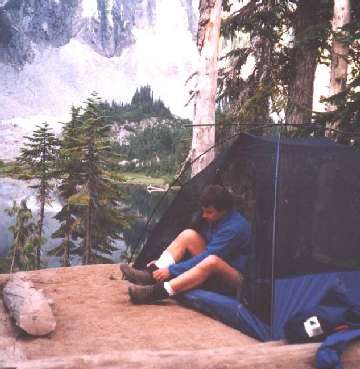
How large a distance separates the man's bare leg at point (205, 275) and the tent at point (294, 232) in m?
0.14

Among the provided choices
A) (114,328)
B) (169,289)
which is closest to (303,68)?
(169,289)

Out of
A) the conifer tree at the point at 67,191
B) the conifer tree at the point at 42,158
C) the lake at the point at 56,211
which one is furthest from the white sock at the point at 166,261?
the conifer tree at the point at 42,158

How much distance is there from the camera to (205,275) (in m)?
5.91

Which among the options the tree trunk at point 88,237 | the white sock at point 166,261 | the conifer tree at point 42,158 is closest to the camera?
the white sock at point 166,261

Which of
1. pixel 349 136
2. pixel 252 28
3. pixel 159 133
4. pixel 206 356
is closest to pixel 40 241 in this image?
pixel 252 28

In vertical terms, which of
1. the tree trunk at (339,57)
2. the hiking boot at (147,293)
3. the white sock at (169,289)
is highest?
the tree trunk at (339,57)

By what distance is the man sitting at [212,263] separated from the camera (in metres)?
5.86

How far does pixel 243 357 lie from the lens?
4.26m

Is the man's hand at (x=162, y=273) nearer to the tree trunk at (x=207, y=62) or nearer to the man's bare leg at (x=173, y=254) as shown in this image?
the man's bare leg at (x=173, y=254)

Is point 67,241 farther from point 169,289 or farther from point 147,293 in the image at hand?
point 169,289

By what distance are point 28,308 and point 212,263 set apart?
1.91m

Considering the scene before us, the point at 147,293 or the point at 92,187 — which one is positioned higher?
the point at 147,293

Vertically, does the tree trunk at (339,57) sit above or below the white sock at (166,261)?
above

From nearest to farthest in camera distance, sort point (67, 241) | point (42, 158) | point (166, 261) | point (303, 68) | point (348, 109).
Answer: point (166, 261), point (348, 109), point (303, 68), point (67, 241), point (42, 158)
